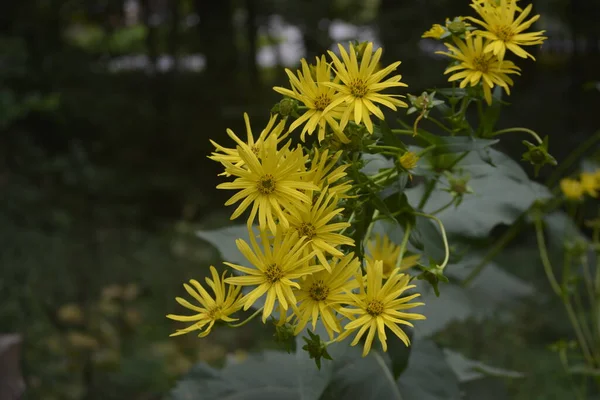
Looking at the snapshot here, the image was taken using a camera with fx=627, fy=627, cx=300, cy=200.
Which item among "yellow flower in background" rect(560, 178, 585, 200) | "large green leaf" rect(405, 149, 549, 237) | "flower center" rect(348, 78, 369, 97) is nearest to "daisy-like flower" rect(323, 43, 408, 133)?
"flower center" rect(348, 78, 369, 97)

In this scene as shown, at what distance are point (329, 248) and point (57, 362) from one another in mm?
2144

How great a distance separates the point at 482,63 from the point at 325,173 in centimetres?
29

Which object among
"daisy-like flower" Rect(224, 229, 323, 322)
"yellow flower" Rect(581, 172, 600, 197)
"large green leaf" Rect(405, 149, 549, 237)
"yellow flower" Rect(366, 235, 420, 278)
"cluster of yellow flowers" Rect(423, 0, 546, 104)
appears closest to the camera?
"daisy-like flower" Rect(224, 229, 323, 322)

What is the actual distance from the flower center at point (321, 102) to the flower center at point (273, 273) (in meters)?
0.22

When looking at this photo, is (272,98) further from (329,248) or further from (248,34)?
(329,248)

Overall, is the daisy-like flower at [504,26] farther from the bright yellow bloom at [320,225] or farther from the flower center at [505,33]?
the bright yellow bloom at [320,225]

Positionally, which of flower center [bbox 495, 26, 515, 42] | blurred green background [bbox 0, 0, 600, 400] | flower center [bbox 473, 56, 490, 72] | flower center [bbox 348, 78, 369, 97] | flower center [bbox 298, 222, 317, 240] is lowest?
blurred green background [bbox 0, 0, 600, 400]

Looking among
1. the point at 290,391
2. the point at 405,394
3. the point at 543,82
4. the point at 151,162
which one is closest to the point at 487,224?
the point at 405,394

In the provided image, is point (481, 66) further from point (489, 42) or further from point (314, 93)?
point (314, 93)

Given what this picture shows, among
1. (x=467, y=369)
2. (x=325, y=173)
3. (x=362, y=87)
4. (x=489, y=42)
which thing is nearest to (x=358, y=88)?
(x=362, y=87)

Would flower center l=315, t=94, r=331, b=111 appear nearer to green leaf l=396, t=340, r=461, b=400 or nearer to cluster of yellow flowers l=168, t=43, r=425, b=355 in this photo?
cluster of yellow flowers l=168, t=43, r=425, b=355

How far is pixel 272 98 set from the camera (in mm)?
5805

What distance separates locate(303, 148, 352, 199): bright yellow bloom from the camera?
0.78m

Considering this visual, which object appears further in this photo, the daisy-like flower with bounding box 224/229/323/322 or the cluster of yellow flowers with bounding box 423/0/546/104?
the cluster of yellow flowers with bounding box 423/0/546/104
